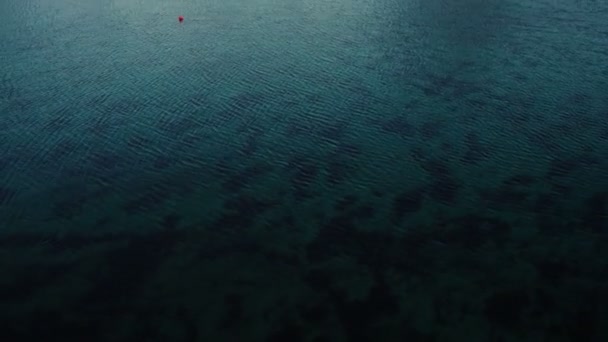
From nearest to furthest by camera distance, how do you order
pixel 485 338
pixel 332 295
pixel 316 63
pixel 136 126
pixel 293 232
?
pixel 485 338
pixel 332 295
pixel 293 232
pixel 136 126
pixel 316 63

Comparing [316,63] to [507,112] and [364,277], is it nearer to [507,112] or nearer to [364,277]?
[507,112]

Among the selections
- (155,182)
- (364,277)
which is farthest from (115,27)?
(364,277)

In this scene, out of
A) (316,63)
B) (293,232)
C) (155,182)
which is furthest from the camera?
(316,63)

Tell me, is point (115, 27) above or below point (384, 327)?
above

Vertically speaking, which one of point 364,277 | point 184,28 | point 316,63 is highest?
point 184,28

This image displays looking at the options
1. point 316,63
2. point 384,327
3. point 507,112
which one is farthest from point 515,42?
point 384,327

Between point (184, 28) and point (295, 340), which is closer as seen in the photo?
point (295, 340)

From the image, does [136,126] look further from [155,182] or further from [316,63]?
[316,63]
